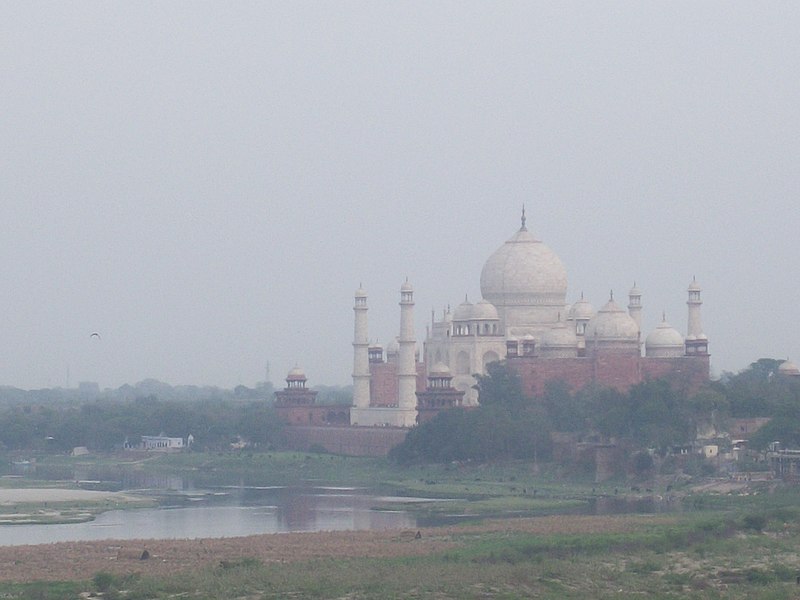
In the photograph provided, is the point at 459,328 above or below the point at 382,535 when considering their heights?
above

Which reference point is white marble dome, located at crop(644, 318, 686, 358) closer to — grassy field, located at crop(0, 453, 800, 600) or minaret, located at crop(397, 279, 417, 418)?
minaret, located at crop(397, 279, 417, 418)

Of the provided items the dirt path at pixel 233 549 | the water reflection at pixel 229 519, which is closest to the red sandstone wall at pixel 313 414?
the water reflection at pixel 229 519

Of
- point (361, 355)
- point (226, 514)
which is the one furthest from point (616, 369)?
point (226, 514)

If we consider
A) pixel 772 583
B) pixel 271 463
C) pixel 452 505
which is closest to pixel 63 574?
pixel 772 583

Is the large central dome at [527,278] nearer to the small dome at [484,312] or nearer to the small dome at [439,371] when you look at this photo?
the small dome at [484,312]

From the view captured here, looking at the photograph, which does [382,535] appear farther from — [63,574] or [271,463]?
[271,463]

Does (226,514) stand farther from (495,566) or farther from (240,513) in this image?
(495,566)
